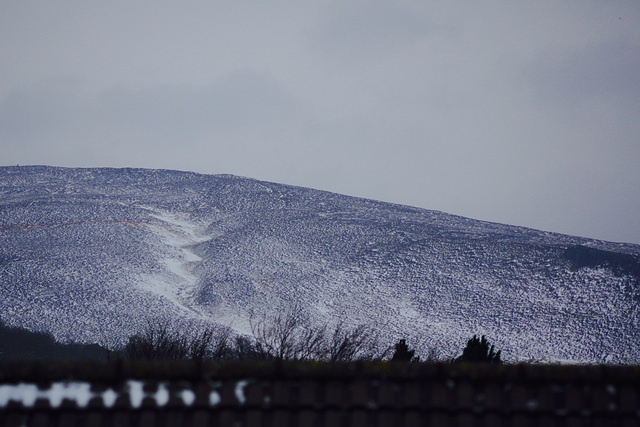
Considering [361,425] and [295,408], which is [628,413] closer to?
[361,425]

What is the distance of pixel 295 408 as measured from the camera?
609 cm

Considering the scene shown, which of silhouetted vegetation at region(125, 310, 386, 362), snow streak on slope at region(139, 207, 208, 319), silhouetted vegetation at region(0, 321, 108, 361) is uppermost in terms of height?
snow streak on slope at region(139, 207, 208, 319)

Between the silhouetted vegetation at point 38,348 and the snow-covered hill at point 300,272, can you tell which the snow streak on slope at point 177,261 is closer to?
the snow-covered hill at point 300,272

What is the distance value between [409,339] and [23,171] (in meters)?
45.6

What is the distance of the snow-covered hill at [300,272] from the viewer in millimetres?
37469

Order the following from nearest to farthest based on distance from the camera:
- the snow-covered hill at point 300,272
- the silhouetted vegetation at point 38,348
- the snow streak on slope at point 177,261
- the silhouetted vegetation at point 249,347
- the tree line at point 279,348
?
the tree line at point 279,348, the silhouetted vegetation at point 249,347, the silhouetted vegetation at point 38,348, the snow-covered hill at point 300,272, the snow streak on slope at point 177,261

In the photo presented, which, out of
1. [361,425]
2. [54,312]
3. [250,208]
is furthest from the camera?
[250,208]

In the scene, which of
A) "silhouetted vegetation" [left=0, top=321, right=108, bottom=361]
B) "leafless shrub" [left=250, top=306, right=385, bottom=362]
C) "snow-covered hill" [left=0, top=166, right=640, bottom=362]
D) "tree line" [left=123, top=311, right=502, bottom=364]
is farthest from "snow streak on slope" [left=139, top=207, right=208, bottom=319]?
"tree line" [left=123, top=311, right=502, bottom=364]

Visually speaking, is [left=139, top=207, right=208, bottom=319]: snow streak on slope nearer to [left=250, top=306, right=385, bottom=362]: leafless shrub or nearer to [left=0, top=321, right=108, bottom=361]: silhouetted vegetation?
[left=250, top=306, right=385, bottom=362]: leafless shrub

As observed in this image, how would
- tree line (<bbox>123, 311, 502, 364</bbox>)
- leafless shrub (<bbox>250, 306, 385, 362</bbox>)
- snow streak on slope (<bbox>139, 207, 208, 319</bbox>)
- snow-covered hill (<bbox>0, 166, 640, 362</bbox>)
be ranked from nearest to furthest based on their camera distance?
tree line (<bbox>123, 311, 502, 364</bbox>) → leafless shrub (<bbox>250, 306, 385, 362</bbox>) → snow-covered hill (<bbox>0, 166, 640, 362</bbox>) → snow streak on slope (<bbox>139, 207, 208, 319</bbox>)

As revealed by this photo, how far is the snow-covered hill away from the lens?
123 ft

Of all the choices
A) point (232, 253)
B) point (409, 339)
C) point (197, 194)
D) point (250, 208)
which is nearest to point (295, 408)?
point (409, 339)

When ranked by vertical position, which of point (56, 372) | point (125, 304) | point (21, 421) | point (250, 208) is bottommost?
point (21, 421)

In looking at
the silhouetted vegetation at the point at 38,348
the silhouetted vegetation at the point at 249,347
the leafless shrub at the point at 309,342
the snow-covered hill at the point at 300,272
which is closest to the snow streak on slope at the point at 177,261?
the snow-covered hill at the point at 300,272
